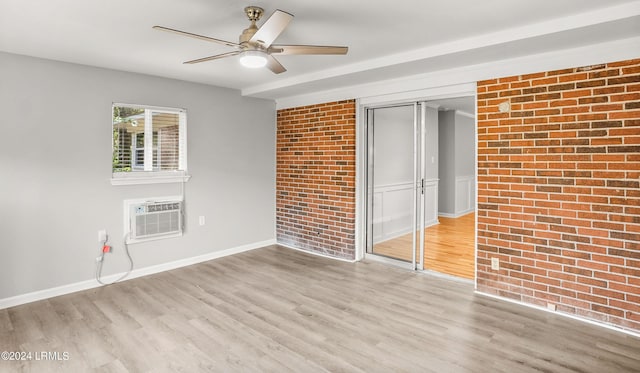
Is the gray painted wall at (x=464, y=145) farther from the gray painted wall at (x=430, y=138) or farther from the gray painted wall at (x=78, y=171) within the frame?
the gray painted wall at (x=78, y=171)

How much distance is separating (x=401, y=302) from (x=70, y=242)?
3.33 m

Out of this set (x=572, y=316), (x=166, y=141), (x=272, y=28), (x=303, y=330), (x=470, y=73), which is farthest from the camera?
(x=166, y=141)

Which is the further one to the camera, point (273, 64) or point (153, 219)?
point (153, 219)

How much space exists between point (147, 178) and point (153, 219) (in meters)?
0.48

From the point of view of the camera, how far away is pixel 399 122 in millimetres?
4328

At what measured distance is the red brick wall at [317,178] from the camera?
15.1 feet

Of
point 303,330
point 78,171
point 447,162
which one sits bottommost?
point 303,330

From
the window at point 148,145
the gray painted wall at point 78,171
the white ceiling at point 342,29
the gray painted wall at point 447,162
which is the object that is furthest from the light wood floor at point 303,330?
the gray painted wall at point 447,162

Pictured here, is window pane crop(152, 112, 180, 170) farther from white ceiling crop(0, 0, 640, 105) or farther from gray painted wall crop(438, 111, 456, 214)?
gray painted wall crop(438, 111, 456, 214)

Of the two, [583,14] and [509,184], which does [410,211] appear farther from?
[583,14]

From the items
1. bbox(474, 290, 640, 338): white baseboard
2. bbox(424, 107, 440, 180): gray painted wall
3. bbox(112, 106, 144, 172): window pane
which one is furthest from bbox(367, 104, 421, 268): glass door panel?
bbox(112, 106, 144, 172): window pane

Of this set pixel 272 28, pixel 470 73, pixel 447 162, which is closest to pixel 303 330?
pixel 272 28

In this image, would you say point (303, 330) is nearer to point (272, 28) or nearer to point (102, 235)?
point (272, 28)

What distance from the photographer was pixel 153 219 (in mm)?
4105
